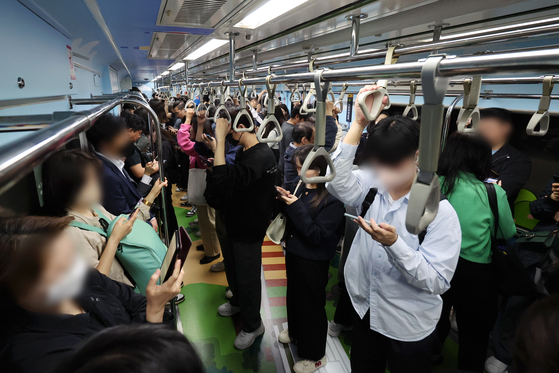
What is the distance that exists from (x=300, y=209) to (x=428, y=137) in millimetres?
1431

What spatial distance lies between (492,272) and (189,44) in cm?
438

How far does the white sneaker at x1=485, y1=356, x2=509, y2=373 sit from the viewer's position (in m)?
2.41

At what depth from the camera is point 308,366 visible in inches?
92.2

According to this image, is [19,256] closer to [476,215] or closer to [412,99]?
[476,215]

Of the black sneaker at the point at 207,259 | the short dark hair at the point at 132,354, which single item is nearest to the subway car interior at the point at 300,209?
the short dark hair at the point at 132,354

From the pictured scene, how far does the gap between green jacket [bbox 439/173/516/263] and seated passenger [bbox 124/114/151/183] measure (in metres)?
2.55

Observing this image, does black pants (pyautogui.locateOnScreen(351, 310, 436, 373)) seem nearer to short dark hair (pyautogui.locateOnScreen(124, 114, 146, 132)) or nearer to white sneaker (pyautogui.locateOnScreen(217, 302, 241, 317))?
white sneaker (pyautogui.locateOnScreen(217, 302, 241, 317))

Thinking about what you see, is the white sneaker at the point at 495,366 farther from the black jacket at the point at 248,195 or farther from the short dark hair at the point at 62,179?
the short dark hair at the point at 62,179

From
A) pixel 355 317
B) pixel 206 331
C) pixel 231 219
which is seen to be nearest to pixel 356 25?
pixel 231 219

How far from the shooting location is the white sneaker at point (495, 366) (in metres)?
2.41

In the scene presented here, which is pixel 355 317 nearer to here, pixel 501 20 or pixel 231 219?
pixel 231 219

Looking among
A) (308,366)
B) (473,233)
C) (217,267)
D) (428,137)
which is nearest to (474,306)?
(473,233)

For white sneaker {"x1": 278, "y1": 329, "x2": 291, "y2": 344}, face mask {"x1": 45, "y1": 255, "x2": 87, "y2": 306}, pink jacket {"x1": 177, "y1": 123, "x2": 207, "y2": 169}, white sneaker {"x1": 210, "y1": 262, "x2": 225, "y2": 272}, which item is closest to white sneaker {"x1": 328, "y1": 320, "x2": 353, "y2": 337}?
white sneaker {"x1": 278, "y1": 329, "x2": 291, "y2": 344}

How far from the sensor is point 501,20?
2.26 m
